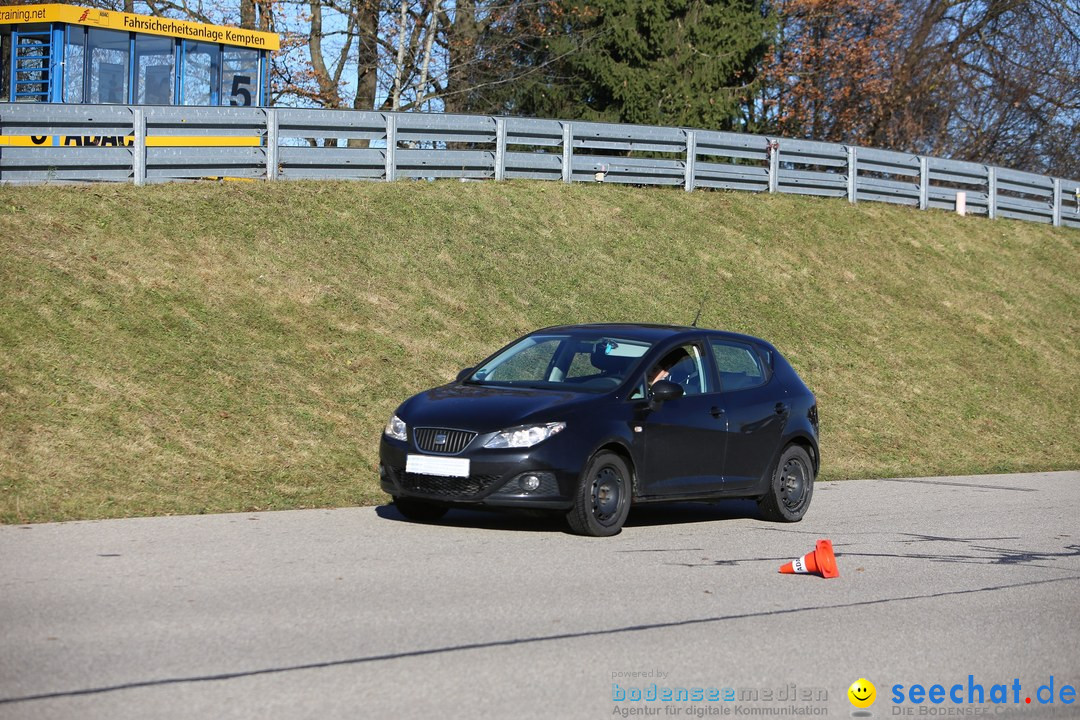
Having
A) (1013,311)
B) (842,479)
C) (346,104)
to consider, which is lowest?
(842,479)

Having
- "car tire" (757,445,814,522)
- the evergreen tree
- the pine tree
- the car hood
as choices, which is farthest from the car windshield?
the pine tree

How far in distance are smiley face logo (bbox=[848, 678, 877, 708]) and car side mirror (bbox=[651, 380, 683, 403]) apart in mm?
4519

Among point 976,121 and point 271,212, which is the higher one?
point 976,121

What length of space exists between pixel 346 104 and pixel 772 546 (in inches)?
1279

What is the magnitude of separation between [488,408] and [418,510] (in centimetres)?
115

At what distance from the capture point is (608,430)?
33.0 ft

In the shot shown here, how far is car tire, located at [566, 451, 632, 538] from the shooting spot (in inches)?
389

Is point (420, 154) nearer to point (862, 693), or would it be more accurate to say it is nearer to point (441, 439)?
point (441, 439)

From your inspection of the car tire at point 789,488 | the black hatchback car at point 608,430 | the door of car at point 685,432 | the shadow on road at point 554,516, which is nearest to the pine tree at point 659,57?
the shadow on road at point 554,516

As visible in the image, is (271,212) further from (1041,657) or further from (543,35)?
(543,35)

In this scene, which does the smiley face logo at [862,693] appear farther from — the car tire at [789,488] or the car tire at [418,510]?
the car tire at [789,488]

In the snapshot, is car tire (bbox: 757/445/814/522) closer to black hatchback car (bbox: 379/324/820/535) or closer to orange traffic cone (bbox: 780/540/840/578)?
black hatchback car (bbox: 379/324/820/535)

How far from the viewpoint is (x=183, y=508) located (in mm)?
10938

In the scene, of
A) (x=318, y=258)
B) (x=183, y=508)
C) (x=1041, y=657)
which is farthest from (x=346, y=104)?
(x=1041, y=657)
